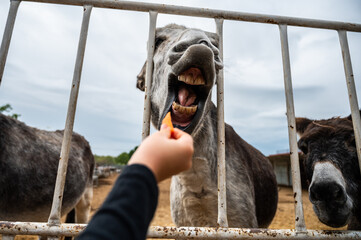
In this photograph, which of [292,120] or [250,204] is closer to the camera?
[292,120]

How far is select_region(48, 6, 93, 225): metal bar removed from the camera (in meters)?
1.24

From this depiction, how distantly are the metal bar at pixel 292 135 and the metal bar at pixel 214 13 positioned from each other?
0.38 feet

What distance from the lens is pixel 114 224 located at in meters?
0.41

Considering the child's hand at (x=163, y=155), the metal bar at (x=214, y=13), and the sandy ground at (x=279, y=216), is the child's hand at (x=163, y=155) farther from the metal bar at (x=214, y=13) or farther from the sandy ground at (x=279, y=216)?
the sandy ground at (x=279, y=216)

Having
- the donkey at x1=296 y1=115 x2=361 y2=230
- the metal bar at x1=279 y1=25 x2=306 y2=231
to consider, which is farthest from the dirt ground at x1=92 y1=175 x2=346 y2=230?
the metal bar at x1=279 y1=25 x2=306 y2=231

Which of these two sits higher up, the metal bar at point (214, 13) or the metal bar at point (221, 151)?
the metal bar at point (214, 13)

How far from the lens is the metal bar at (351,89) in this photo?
1.52 m

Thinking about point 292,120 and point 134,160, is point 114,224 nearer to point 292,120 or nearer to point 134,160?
point 134,160

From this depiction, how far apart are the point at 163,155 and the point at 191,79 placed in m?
0.99

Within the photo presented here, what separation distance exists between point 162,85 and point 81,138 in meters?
5.28

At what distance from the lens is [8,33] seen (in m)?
1.48

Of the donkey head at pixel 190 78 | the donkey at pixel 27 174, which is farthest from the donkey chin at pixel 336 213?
the donkey at pixel 27 174

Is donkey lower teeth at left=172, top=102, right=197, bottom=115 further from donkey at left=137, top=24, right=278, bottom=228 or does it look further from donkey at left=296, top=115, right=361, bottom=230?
donkey at left=296, top=115, right=361, bottom=230

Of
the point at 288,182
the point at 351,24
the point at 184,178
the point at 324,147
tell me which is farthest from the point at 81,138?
the point at 288,182
